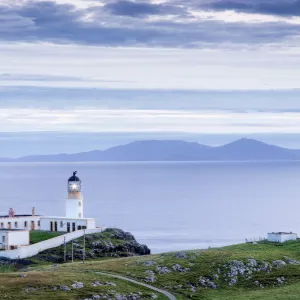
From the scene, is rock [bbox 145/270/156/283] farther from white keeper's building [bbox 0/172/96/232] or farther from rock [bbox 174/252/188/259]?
white keeper's building [bbox 0/172/96/232]

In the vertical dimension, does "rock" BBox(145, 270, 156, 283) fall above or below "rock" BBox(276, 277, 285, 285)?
above

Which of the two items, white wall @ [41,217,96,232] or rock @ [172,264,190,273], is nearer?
rock @ [172,264,190,273]

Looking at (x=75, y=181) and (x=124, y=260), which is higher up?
(x=75, y=181)

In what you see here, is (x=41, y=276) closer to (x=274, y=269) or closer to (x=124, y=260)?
(x=124, y=260)

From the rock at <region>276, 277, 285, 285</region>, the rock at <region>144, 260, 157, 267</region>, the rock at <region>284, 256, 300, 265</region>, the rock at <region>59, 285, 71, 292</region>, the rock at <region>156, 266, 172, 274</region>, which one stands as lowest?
the rock at <region>276, 277, 285, 285</region>

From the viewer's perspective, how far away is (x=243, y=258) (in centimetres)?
9794

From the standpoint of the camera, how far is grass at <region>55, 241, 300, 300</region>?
8744cm

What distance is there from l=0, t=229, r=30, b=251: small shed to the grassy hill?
9.05m

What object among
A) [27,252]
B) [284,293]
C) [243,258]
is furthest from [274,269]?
[27,252]

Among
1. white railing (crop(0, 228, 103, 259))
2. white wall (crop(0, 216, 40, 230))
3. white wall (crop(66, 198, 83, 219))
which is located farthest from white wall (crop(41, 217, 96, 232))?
white wall (crop(66, 198, 83, 219))

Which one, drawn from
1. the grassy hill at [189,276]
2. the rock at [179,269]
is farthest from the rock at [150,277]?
the rock at [179,269]

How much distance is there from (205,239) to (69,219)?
6960 cm

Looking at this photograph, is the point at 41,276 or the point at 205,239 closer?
the point at 41,276

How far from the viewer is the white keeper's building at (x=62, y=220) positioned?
424 ft
